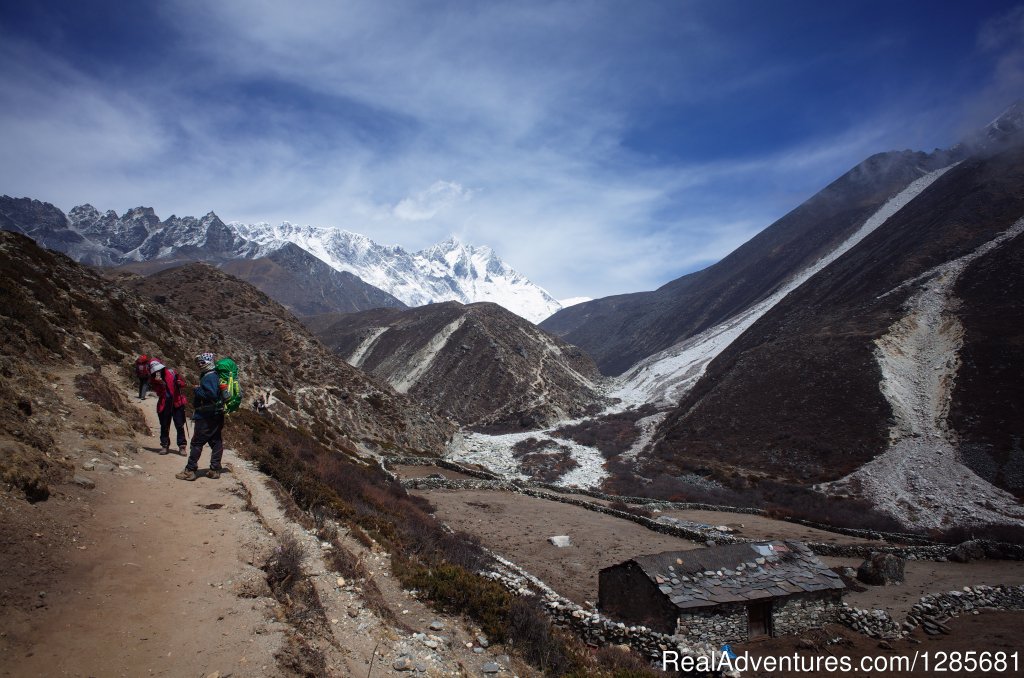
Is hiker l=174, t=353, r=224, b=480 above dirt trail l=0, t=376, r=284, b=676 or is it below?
above

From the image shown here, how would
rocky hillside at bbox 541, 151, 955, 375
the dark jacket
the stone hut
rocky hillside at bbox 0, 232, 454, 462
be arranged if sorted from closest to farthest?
the dark jacket < the stone hut < rocky hillside at bbox 0, 232, 454, 462 < rocky hillside at bbox 541, 151, 955, 375

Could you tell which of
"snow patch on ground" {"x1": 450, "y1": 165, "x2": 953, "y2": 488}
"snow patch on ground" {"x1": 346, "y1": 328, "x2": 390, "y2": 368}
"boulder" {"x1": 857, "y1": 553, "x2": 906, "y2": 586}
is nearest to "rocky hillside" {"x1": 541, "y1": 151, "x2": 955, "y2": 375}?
"snow patch on ground" {"x1": 450, "y1": 165, "x2": 953, "y2": 488}

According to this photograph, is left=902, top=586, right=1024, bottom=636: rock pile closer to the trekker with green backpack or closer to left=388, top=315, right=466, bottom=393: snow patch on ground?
the trekker with green backpack

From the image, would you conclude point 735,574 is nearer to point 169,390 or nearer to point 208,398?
point 208,398

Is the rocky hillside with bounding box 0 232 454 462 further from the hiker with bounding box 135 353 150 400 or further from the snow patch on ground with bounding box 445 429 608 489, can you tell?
the snow patch on ground with bounding box 445 429 608 489

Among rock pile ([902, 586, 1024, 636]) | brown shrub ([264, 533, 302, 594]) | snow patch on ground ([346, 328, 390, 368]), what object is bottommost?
rock pile ([902, 586, 1024, 636])

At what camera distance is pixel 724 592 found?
13562 mm

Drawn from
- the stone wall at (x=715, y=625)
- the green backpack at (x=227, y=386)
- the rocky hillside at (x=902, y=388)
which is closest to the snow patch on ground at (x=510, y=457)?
the rocky hillside at (x=902, y=388)

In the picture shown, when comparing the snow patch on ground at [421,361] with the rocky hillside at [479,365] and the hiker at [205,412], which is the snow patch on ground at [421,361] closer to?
the rocky hillside at [479,365]

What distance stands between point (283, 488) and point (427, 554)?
3.77 m

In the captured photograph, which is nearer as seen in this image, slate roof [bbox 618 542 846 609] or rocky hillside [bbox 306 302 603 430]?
slate roof [bbox 618 542 846 609]

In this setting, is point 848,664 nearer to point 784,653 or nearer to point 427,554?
point 784,653

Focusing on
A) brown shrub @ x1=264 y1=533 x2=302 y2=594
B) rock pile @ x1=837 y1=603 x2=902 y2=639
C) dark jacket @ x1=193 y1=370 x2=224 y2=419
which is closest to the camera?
brown shrub @ x1=264 y1=533 x2=302 y2=594

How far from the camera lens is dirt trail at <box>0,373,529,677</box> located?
4730 mm
